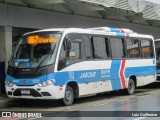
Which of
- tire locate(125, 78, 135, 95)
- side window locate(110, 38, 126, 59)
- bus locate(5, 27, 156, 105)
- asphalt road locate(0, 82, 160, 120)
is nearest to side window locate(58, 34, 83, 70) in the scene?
bus locate(5, 27, 156, 105)

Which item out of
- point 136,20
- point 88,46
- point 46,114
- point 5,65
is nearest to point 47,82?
point 46,114

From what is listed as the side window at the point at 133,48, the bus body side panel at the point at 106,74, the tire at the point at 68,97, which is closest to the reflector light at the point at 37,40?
the bus body side panel at the point at 106,74

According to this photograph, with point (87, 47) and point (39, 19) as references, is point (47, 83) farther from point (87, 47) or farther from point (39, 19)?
point (39, 19)

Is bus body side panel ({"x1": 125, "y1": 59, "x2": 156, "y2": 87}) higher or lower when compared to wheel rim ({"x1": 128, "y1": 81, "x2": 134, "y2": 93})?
higher

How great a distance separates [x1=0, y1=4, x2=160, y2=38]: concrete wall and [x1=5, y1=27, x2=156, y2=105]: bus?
3004 mm

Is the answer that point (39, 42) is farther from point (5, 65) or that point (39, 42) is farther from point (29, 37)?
point (5, 65)

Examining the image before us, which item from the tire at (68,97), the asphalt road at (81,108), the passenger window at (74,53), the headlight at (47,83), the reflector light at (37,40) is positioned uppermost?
the reflector light at (37,40)

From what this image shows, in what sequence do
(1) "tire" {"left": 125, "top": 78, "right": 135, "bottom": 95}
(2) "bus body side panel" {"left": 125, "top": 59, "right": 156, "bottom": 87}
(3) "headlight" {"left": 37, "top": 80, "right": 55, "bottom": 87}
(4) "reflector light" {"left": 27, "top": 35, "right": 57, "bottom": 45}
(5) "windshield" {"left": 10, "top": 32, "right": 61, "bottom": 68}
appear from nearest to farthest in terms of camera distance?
1. (3) "headlight" {"left": 37, "top": 80, "right": 55, "bottom": 87}
2. (5) "windshield" {"left": 10, "top": 32, "right": 61, "bottom": 68}
3. (4) "reflector light" {"left": 27, "top": 35, "right": 57, "bottom": 45}
4. (2) "bus body side panel" {"left": 125, "top": 59, "right": 156, "bottom": 87}
5. (1) "tire" {"left": 125, "top": 78, "right": 135, "bottom": 95}

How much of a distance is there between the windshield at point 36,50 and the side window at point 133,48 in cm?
556

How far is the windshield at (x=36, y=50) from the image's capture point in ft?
52.1

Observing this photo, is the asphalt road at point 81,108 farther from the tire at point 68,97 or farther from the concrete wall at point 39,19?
the concrete wall at point 39,19

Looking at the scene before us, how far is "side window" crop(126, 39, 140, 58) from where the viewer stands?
20891mm

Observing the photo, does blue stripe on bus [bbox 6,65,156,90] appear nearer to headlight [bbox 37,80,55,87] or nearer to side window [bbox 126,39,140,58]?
headlight [bbox 37,80,55,87]

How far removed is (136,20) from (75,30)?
46.5 feet
